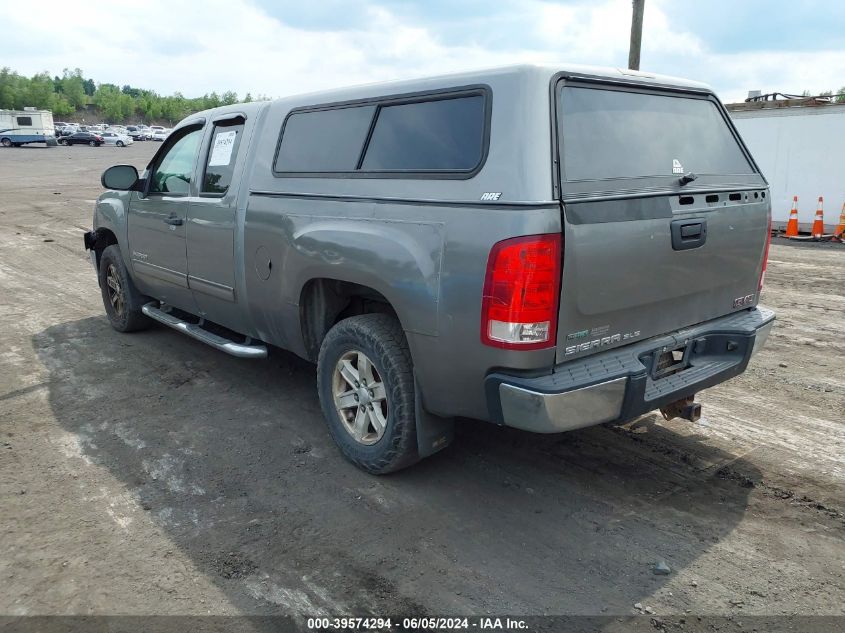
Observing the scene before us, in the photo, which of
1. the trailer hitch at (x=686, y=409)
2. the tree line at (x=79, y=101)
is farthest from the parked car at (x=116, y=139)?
the trailer hitch at (x=686, y=409)

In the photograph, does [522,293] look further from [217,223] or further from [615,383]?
[217,223]

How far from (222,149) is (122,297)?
2.38m

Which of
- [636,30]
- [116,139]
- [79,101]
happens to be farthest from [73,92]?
[636,30]

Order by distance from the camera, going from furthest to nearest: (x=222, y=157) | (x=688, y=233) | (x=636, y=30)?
(x=636, y=30)
(x=222, y=157)
(x=688, y=233)

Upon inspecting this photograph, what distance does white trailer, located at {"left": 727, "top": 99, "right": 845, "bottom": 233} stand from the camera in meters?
15.3

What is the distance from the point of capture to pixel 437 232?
10.6 feet

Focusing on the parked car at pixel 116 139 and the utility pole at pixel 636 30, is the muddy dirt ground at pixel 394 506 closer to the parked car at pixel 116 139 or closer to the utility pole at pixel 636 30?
the utility pole at pixel 636 30

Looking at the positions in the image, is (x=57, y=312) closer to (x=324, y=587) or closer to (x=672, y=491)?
(x=324, y=587)

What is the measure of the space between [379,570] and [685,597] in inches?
50.7

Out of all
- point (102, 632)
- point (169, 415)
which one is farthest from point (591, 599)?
point (169, 415)

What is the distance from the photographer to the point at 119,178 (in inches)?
226

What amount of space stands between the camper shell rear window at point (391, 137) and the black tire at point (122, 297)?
2.74 metres

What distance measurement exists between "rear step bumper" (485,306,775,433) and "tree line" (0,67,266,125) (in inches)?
3916

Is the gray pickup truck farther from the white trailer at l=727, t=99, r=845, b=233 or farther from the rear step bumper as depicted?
the white trailer at l=727, t=99, r=845, b=233
